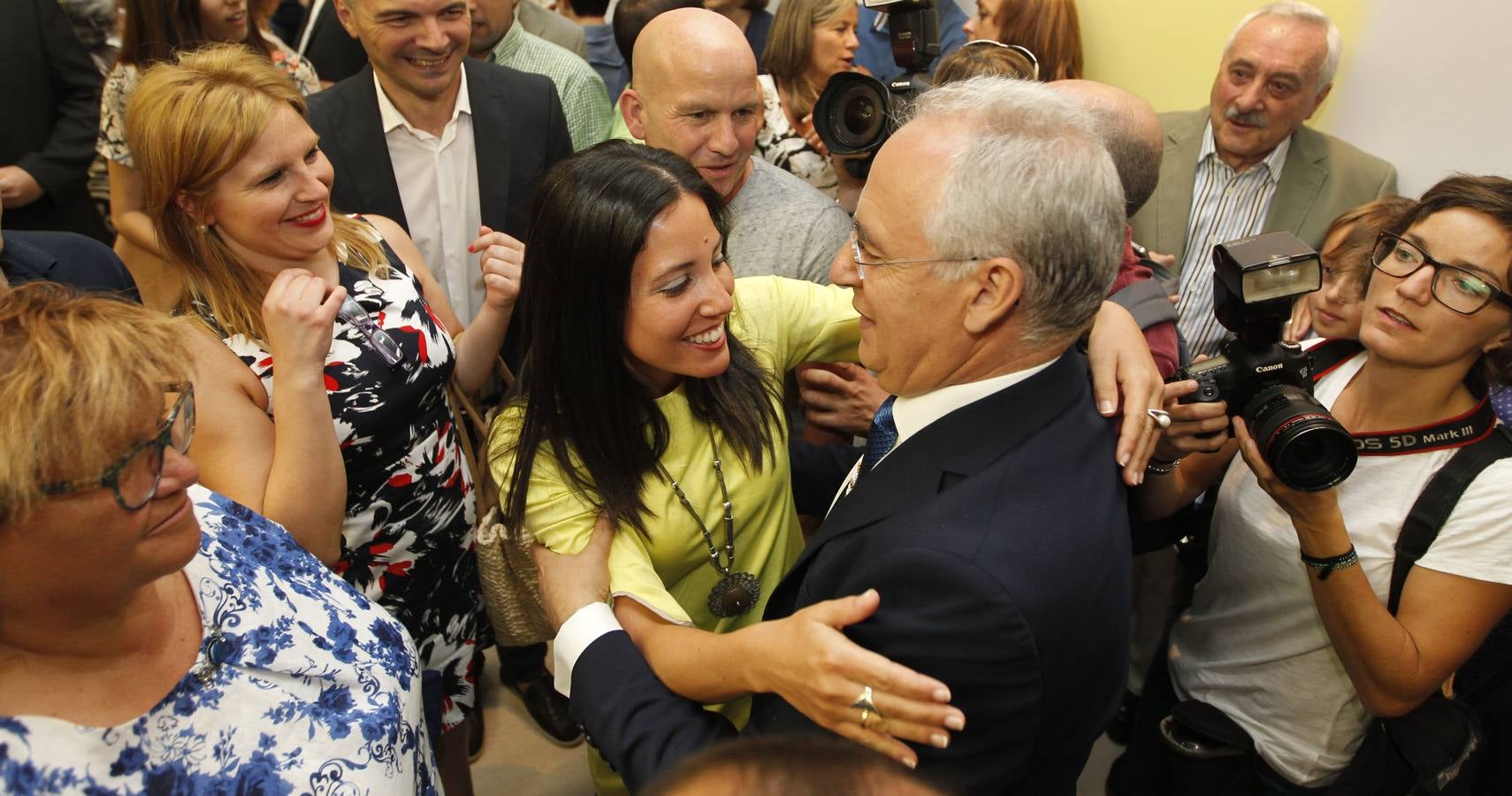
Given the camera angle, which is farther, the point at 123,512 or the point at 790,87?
the point at 790,87

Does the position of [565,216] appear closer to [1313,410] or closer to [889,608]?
[889,608]

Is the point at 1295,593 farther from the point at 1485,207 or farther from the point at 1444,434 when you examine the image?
the point at 1485,207

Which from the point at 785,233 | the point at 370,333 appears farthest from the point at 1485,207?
the point at 370,333

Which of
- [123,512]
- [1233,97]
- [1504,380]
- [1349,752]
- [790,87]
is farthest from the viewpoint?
[790,87]

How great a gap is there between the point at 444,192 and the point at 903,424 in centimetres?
182

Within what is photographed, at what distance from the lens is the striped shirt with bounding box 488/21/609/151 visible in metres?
3.28

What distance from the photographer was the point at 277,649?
50.1 inches

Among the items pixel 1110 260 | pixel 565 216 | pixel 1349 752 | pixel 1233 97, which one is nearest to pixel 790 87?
pixel 1233 97

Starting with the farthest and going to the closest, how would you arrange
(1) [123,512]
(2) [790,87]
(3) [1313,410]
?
(2) [790,87] < (3) [1313,410] < (1) [123,512]

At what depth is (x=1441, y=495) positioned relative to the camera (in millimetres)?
1594

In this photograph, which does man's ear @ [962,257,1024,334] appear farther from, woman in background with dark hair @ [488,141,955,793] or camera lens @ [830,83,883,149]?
camera lens @ [830,83,883,149]

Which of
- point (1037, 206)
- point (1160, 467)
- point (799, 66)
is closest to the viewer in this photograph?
point (1037, 206)

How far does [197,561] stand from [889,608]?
911 mm

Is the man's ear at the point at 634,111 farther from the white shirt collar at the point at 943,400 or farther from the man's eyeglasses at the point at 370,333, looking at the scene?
the white shirt collar at the point at 943,400
